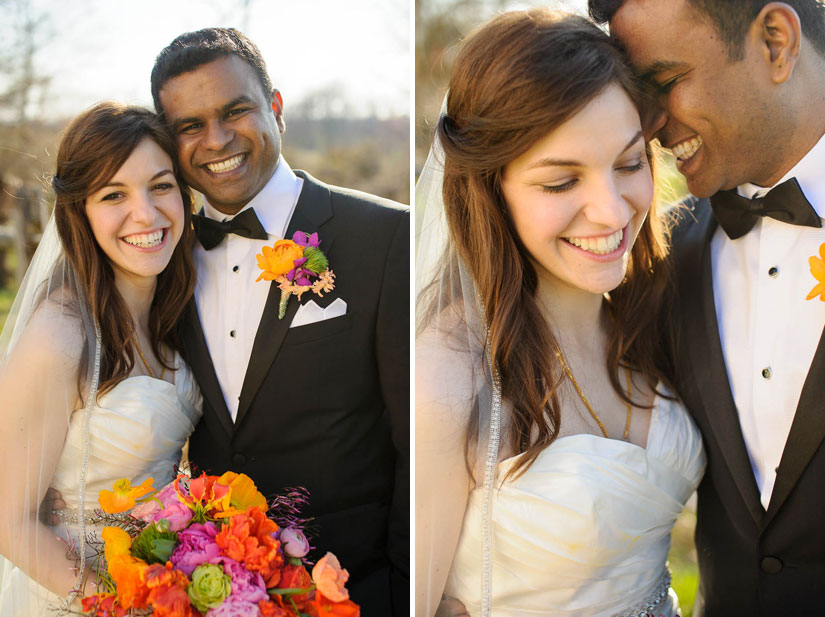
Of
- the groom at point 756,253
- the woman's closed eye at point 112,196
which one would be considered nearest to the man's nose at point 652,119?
the groom at point 756,253

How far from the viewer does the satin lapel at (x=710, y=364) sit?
198cm

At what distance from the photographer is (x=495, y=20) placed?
184 centimetres

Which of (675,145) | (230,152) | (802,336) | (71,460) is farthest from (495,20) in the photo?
(71,460)

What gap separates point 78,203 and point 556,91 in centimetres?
122

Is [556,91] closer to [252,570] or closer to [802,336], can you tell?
[802,336]

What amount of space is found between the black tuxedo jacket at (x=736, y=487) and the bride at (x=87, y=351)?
1.45 m

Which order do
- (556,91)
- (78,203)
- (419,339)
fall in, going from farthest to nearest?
(419,339) → (78,203) → (556,91)

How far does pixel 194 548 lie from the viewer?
1786 millimetres

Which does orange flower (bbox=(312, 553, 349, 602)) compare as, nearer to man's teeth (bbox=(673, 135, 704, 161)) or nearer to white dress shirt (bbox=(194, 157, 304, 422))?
white dress shirt (bbox=(194, 157, 304, 422))

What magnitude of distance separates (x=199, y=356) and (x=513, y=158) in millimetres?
986

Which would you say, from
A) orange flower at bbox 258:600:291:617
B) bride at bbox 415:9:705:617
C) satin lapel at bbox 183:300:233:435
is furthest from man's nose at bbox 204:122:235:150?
orange flower at bbox 258:600:291:617

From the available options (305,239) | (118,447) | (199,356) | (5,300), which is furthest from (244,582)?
(5,300)

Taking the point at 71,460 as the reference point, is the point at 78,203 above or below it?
above

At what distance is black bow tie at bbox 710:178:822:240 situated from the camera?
6.25 feet
